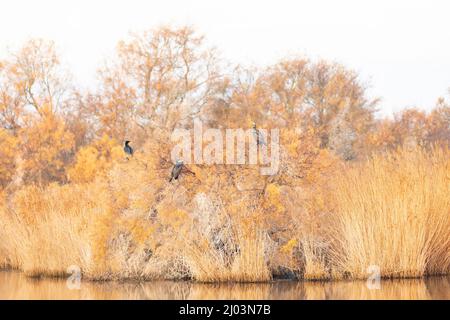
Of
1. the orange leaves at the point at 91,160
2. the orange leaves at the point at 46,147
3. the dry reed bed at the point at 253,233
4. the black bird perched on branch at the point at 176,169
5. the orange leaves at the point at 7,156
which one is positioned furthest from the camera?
the orange leaves at the point at 46,147

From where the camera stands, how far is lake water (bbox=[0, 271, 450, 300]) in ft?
38.0

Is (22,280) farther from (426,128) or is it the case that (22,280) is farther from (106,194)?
(426,128)

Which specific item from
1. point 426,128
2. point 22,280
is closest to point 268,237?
point 22,280

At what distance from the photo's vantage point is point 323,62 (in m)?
44.8

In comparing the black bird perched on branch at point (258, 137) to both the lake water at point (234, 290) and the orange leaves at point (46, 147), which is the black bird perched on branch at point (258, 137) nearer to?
the lake water at point (234, 290)

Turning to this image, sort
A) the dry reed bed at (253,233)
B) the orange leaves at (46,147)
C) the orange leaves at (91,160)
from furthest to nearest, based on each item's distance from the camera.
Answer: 1. the orange leaves at (46,147)
2. the orange leaves at (91,160)
3. the dry reed bed at (253,233)

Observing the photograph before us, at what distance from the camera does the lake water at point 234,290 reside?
1159 cm

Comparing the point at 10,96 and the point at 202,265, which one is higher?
the point at 10,96

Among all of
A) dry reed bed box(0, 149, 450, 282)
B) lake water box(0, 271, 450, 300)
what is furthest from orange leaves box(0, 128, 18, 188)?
lake water box(0, 271, 450, 300)

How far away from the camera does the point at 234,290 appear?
12.2 meters

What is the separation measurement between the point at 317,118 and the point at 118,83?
31.7ft

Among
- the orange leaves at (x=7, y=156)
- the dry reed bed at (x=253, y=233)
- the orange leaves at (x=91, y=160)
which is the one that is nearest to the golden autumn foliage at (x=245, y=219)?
the dry reed bed at (x=253, y=233)

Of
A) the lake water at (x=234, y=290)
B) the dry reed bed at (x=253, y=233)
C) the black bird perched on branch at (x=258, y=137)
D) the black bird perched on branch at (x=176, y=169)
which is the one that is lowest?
the lake water at (x=234, y=290)

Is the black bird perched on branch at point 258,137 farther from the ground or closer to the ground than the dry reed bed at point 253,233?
farther from the ground
